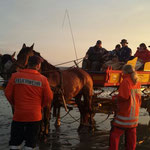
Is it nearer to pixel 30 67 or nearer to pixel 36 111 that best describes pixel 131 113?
pixel 36 111

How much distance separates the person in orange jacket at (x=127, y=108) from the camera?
12.7 ft

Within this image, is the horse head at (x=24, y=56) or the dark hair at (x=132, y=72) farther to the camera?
the horse head at (x=24, y=56)

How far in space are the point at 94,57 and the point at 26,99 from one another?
572cm

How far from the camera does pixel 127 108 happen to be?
153 inches

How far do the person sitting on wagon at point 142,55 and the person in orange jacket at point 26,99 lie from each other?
5.87m

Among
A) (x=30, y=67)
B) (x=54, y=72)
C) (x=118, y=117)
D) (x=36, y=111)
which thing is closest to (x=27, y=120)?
(x=36, y=111)

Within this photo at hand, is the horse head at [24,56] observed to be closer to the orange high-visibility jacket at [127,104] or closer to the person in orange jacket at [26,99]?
the person in orange jacket at [26,99]

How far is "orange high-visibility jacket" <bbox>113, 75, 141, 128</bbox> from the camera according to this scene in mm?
3846

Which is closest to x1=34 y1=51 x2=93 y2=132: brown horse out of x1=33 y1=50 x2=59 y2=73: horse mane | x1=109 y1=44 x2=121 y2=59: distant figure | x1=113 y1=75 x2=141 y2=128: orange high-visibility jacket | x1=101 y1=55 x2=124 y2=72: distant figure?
x1=33 y1=50 x2=59 y2=73: horse mane

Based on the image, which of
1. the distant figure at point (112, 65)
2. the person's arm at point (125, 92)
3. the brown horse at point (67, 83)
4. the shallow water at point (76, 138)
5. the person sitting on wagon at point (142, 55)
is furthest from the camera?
the person sitting on wagon at point (142, 55)

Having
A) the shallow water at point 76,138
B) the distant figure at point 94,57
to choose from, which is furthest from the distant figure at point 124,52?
the shallow water at point 76,138

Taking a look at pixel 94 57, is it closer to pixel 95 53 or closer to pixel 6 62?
pixel 95 53

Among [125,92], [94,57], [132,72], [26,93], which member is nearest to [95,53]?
[94,57]

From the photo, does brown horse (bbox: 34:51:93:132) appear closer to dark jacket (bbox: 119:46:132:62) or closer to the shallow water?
the shallow water
